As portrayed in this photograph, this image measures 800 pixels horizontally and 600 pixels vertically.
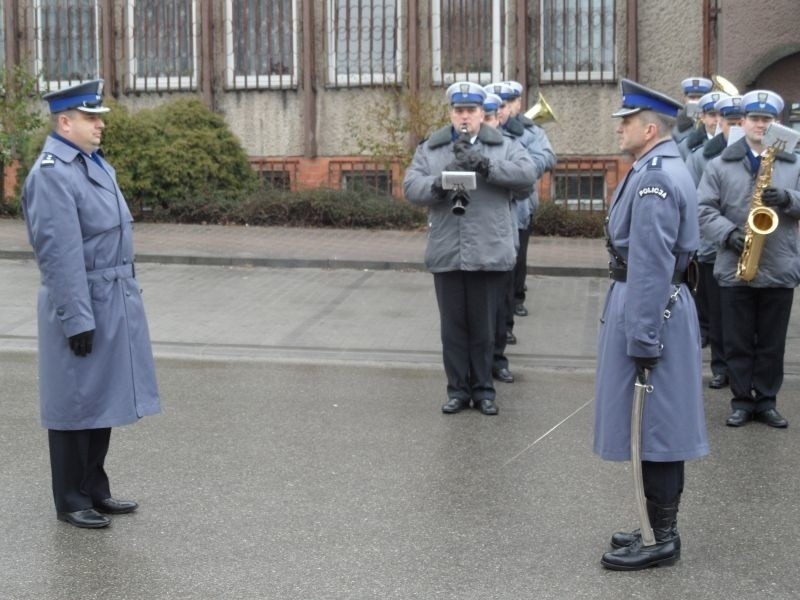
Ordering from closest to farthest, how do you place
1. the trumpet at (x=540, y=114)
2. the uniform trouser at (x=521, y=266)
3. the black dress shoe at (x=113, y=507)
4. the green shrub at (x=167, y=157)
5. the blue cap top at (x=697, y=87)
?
the black dress shoe at (x=113, y=507), the uniform trouser at (x=521, y=266), the trumpet at (x=540, y=114), the blue cap top at (x=697, y=87), the green shrub at (x=167, y=157)

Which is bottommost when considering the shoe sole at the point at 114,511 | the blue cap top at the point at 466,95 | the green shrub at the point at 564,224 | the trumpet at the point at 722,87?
the shoe sole at the point at 114,511

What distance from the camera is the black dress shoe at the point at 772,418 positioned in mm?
8523

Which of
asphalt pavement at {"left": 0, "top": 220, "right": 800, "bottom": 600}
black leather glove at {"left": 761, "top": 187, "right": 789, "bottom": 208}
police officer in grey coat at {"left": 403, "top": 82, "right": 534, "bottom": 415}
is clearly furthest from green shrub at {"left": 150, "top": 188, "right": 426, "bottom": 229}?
black leather glove at {"left": 761, "top": 187, "right": 789, "bottom": 208}

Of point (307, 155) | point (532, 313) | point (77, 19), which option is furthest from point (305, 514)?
point (77, 19)

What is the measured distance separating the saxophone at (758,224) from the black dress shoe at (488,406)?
1.68m

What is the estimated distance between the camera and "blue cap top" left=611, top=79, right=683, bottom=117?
19.0ft

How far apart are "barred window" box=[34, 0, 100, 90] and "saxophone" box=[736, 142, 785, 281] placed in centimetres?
1384

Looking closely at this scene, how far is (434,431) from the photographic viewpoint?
8.36 metres

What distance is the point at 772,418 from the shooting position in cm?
857

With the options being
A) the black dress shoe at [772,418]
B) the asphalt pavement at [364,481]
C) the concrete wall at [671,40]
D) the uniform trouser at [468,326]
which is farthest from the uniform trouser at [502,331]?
the concrete wall at [671,40]

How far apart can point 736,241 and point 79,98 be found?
4101 mm

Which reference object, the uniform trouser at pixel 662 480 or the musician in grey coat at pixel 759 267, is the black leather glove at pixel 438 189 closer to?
the musician in grey coat at pixel 759 267

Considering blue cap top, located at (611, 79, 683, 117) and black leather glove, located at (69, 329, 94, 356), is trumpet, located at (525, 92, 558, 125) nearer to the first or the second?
blue cap top, located at (611, 79, 683, 117)

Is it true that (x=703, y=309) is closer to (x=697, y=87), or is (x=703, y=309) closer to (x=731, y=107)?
(x=731, y=107)
